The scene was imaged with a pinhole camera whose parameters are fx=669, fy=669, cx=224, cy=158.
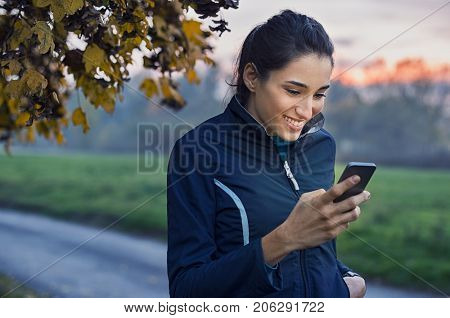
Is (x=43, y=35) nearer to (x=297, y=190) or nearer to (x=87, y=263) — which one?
(x=297, y=190)

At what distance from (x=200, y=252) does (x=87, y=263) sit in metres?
6.78

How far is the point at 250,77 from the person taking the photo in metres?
1.85

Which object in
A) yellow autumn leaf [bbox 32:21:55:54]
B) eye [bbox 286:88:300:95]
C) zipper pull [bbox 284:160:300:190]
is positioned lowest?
zipper pull [bbox 284:160:300:190]

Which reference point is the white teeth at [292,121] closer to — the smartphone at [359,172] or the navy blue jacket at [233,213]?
the navy blue jacket at [233,213]

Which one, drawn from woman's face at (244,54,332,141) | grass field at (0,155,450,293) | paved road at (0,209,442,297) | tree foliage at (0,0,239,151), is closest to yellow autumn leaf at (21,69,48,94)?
tree foliage at (0,0,239,151)

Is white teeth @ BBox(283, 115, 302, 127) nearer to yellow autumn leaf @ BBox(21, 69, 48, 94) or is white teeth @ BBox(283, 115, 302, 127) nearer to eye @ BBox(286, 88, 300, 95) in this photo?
eye @ BBox(286, 88, 300, 95)

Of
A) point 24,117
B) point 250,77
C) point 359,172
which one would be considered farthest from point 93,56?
point 359,172

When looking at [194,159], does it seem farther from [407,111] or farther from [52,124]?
[407,111]

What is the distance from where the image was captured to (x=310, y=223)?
58.8 inches

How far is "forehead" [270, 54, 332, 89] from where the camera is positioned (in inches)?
68.9

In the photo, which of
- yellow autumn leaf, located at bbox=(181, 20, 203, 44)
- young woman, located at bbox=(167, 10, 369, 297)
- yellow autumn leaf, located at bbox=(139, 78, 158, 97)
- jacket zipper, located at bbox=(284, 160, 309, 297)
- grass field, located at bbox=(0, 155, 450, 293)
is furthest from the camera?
grass field, located at bbox=(0, 155, 450, 293)

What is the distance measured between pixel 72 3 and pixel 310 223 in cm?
124

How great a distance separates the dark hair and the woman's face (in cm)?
2
